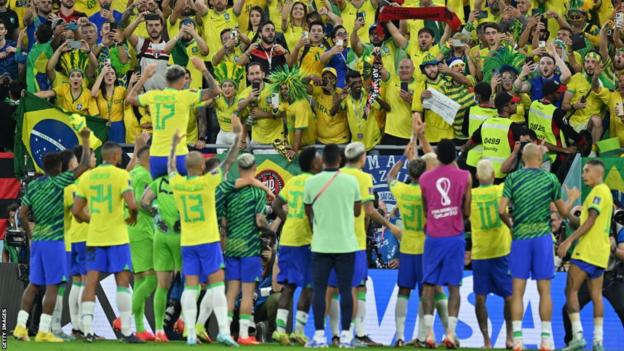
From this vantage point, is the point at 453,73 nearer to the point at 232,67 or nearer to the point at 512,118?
the point at 512,118

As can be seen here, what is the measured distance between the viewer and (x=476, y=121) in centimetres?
2383

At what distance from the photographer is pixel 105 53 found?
1069 inches

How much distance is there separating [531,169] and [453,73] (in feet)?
21.0

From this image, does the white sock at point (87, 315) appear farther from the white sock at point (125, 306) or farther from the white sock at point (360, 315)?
the white sock at point (360, 315)

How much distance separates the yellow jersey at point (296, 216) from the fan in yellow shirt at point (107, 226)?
2013mm

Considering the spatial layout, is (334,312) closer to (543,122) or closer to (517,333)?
(517,333)

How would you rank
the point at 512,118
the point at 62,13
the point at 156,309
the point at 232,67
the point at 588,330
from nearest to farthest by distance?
the point at 156,309
the point at 588,330
the point at 512,118
the point at 232,67
the point at 62,13

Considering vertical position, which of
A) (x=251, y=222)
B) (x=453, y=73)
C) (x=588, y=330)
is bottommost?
(x=588, y=330)

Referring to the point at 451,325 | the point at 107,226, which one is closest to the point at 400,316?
the point at 451,325

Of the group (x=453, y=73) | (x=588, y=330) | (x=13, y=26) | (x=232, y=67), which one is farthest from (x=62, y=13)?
(x=588, y=330)

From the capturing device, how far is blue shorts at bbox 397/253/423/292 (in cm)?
1988

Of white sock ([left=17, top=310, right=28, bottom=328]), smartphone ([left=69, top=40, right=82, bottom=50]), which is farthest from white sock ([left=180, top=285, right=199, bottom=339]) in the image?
→ smartphone ([left=69, top=40, right=82, bottom=50])

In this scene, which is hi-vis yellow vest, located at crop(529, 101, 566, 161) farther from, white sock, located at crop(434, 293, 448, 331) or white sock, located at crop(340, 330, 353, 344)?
white sock, located at crop(340, 330, 353, 344)

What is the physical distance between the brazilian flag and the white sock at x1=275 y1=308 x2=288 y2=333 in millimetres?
6721
